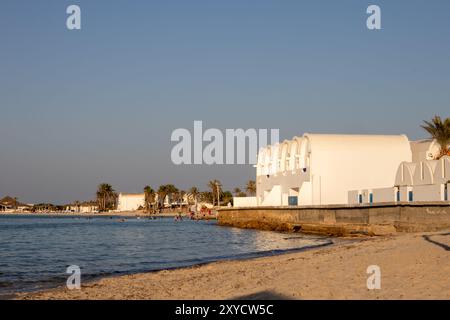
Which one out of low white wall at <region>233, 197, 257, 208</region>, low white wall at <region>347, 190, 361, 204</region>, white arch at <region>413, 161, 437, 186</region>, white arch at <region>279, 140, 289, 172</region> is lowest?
low white wall at <region>233, 197, 257, 208</region>

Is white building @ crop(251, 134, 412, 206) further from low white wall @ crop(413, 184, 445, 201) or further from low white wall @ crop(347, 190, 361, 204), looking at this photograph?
low white wall @ crop(413, 184, 445, 201)

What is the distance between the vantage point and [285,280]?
525 inches

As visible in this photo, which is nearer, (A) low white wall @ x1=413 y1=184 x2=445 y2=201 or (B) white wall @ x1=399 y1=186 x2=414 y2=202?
(A) low white wall @ x1=413 y1=184 x2=445 y2=201

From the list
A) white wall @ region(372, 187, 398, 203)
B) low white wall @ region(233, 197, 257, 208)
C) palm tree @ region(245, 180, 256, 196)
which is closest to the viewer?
white wall @ region(372, 187, 398, 203)

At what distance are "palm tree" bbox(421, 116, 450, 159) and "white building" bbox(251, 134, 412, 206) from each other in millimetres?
7432

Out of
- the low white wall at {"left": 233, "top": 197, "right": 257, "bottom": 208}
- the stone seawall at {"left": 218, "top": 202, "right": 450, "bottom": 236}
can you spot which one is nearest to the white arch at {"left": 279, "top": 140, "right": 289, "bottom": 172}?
the stone seawall at {"left": 218, "top": 202, "right": 450, "bottom": 236}

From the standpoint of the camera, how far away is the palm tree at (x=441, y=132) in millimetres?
48812

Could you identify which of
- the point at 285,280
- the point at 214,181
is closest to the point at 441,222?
the point at 285,280

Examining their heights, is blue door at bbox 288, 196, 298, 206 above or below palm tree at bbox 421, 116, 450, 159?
below

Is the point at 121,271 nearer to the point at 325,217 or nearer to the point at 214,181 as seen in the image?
the point at 325,217

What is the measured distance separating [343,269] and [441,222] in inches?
678

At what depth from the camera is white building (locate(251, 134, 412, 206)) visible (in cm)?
5462

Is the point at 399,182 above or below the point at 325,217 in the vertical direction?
above

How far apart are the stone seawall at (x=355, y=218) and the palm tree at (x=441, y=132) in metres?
12.7
